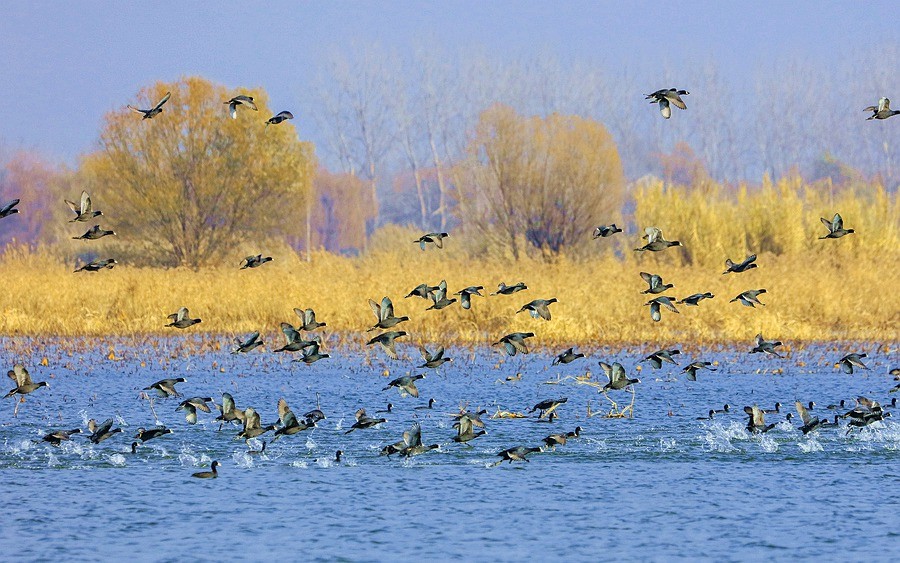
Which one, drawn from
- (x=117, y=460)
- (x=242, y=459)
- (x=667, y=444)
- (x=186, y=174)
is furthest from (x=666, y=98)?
(x=186, y=174)

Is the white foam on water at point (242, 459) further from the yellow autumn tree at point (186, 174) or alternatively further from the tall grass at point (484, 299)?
the yellow autumn tree at point (186, 174)

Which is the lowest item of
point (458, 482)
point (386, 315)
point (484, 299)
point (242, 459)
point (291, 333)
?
point (458, 482)

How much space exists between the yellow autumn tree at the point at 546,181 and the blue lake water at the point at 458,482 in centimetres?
1785

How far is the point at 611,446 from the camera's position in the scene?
1348 cm

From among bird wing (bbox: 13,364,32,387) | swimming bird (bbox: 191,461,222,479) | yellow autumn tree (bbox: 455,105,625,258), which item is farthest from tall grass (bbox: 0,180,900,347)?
swimming bird (bbox: 191,461,222,479)

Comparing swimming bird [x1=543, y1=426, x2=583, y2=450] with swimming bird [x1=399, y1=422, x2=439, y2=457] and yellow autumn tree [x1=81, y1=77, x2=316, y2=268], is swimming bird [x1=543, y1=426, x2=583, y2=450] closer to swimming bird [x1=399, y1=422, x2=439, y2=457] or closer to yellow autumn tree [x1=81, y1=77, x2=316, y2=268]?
swimming bird [x1=399, y1=422, x2=439, y2=457]

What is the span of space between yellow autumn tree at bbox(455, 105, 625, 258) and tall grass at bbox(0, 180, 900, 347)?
5587mm

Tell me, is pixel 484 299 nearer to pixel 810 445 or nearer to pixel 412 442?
pixel 810 445

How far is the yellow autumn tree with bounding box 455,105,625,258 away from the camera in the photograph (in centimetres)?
3612

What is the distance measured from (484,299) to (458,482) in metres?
13.7

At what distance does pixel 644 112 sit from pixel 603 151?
10746cm

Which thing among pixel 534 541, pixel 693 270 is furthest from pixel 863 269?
pixel 534 541

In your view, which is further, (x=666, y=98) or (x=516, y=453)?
(x=666, y=98)

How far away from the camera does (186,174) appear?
1602 inches
